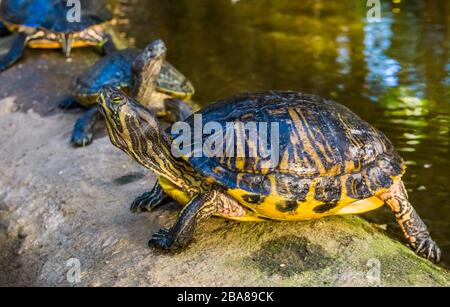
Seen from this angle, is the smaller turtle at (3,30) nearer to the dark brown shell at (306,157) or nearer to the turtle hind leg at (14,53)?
the turtle hind leg at (14,53)

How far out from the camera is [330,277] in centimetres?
394

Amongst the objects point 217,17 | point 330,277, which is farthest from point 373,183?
point 217,17

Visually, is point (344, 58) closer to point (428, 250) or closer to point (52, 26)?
point (52, 26)

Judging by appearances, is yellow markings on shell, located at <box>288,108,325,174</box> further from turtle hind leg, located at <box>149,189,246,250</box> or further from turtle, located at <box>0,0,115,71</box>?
turtle, located at <box>0,0,115,71</box>

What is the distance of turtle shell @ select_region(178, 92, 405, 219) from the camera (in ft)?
13.7

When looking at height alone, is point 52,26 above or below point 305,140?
above

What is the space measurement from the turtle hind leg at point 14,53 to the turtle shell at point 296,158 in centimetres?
519

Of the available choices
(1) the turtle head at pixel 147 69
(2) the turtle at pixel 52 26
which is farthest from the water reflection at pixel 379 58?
(2) the turtle at pixel 52 26

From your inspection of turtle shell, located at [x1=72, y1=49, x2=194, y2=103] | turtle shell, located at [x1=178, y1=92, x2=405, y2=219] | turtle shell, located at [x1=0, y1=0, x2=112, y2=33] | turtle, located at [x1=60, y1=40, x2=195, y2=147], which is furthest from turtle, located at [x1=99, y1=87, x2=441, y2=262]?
turtle shell, located at [x1=0, y1=0, x2=112, y2=33]

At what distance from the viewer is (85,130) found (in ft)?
21.9

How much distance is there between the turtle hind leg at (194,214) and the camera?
4.17 m

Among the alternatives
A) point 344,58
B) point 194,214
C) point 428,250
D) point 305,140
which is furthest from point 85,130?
point 344,58

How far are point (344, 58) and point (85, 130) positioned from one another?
4348mm

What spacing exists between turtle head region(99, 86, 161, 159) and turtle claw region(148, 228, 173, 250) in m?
0.46
